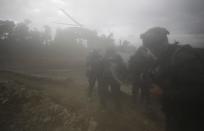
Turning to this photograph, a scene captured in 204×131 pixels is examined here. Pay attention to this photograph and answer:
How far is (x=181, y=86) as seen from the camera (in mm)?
1206

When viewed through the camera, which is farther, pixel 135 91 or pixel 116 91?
pixel 135 91

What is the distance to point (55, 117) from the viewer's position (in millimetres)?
5379

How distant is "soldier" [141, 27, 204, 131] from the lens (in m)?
1.14

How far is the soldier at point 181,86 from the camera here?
1.14 meters

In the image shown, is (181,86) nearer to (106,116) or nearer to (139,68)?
(139,68)

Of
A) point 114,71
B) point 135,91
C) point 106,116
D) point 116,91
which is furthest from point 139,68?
point 106,116

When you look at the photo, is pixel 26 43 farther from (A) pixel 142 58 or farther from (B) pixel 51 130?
(A) pixel 142 58

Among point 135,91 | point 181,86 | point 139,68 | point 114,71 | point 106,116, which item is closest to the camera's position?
point 181,86

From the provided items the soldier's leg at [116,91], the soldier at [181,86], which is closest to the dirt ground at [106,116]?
the soldier's leg at [116,91]

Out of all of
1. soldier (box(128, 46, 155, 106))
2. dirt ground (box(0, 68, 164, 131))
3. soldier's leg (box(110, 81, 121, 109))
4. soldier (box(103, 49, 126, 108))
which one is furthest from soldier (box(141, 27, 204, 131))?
soldier's leg (box(110, 81, 121, 109))

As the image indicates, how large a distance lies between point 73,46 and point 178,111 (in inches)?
938

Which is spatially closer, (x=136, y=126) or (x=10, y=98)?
(x=136, y=126)

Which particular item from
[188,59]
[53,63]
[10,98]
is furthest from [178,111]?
[53,63]

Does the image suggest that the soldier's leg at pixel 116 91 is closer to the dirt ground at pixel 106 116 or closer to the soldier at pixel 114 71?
the soldier at pixel 114 71
